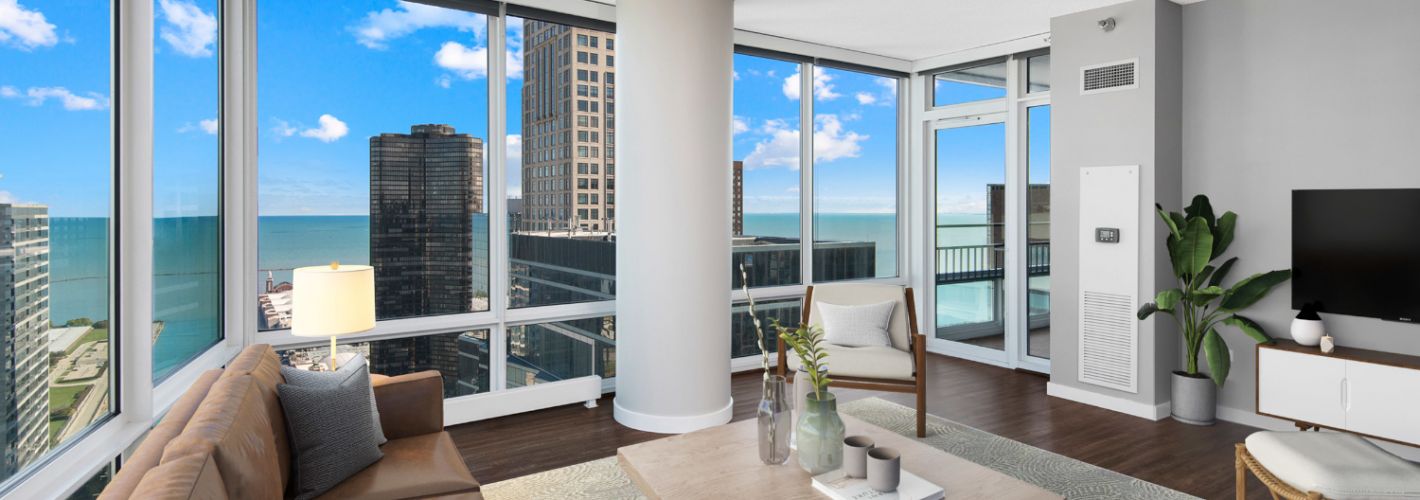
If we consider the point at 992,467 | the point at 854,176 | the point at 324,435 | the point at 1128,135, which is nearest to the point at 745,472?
the point at 324,435

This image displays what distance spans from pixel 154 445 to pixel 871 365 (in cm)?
330

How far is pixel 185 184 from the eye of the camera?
3078mm

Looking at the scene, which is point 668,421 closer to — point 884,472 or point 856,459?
point 856,459

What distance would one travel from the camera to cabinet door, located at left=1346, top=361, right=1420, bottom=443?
3.51 meters

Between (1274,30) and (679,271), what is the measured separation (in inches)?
147

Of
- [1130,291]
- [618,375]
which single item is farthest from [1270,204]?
[618,375]

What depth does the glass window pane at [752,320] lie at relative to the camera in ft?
19.3

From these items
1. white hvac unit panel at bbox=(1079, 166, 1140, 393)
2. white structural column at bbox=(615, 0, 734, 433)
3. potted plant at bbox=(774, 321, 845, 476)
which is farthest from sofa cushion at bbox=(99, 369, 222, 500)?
white hvac unit panel at bbox=(1079, 166, 1140, 393)

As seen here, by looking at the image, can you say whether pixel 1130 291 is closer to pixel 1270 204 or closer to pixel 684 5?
pixel 1270 204

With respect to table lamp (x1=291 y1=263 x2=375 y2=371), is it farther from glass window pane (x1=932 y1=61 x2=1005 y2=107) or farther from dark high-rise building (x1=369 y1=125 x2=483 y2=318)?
glass window pane (x1=932 y1=61 x2=1005 y2=107)

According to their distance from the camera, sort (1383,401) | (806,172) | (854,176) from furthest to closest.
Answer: (854,176) → (806,172) → (1383,401)

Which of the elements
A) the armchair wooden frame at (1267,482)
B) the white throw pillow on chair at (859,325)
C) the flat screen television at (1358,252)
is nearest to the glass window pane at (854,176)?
the white throw pillow on chair at (859,325)

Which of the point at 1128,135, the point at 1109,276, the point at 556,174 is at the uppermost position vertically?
the point at 1128,135

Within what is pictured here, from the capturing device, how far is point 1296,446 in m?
2.64
